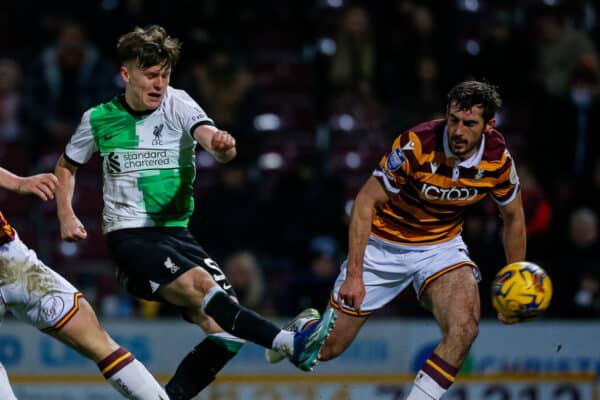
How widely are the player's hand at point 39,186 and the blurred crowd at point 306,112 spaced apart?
165 inches

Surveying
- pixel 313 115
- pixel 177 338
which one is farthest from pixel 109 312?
pixel 313 115

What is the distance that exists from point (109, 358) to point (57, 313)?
0.34 meters

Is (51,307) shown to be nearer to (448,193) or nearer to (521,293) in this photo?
(448,193)

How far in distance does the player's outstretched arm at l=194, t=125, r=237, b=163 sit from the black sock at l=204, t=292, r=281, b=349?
724mm

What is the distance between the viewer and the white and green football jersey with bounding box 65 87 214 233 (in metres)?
6.08

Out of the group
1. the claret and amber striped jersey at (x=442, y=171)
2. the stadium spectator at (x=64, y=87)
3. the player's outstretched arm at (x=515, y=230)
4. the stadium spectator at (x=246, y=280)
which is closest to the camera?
the claret and amber striped jersey at (x=442, y=171)

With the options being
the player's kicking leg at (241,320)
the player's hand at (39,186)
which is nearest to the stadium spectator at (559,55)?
the player's kicking leg at (241,320)

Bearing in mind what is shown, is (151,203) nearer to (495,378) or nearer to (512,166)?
(512,166)

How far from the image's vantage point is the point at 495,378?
8953 millimetres

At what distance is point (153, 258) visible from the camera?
589 centimetres

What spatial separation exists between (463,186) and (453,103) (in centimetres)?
49

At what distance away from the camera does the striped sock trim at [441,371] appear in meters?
5.84

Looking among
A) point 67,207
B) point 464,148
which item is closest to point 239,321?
point 67,207

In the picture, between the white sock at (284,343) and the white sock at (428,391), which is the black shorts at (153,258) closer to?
the white sock at (284,343)
